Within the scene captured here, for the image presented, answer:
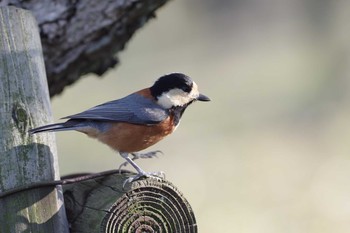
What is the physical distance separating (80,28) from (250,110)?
6.45 metres

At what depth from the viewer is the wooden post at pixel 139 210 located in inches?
109

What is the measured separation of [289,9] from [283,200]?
4780 mm

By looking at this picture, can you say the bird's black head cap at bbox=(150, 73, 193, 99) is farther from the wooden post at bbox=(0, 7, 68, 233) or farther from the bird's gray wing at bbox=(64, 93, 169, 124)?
the wooden post at bbox=(0, 7, 68, 233)

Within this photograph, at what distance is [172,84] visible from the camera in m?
3.59

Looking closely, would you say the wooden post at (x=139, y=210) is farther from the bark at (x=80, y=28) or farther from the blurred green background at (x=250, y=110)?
the blurred green background at (x=250, y=110)

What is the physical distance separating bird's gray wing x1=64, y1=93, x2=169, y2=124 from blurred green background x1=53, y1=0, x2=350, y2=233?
353 centimetres

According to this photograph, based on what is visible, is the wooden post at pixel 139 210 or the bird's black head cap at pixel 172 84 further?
the bird's black head cap at pixel 172 84

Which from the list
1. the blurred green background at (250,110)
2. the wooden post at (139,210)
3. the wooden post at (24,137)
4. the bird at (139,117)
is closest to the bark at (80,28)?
the bird at (139,117)

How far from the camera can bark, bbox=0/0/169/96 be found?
12.1 feet

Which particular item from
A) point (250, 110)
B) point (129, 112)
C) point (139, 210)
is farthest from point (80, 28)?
point (250, 110)

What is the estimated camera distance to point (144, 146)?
3.58 metres

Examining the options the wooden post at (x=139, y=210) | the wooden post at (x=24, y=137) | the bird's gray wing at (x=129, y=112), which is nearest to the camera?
the wooden post at (x=139, y=210)

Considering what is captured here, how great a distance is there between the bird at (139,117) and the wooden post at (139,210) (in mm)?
529

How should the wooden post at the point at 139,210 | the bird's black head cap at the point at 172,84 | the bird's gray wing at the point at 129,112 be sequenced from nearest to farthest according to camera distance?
the wooden post at the point at 139,210
the bird's gray wing at the point at 129,112
the bird's black head cap at the point at 172,84
